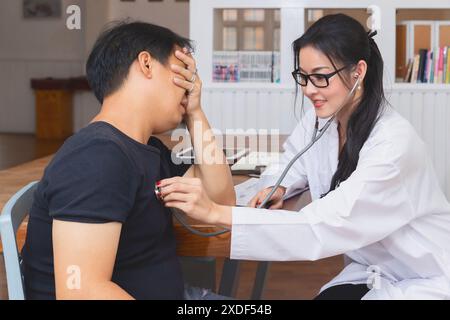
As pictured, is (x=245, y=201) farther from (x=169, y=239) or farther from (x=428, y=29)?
(x=428, y=29)

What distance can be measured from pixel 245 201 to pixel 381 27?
272 cm

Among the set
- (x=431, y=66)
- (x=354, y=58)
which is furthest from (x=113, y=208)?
(x=431, y=66)

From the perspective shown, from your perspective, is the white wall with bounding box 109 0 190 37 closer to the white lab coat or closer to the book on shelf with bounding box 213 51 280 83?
the book on shelf with bounding box 213 51 280 83

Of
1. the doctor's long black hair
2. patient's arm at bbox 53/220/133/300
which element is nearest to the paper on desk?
the doctor's long black hair

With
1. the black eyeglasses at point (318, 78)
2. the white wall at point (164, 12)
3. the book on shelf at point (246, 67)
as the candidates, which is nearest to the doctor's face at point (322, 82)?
the black eyeglasses at point (318, 78)

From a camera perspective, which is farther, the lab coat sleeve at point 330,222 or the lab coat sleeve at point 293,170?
the lab coat sleeve at point 293,170

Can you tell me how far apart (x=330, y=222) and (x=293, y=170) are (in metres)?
0.64

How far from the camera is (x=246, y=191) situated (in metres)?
1.87

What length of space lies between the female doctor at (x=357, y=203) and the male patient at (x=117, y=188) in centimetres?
8

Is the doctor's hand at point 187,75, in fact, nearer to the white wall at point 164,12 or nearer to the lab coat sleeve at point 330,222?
the lab coat sleeve at point 330,222

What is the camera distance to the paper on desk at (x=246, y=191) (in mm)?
1732

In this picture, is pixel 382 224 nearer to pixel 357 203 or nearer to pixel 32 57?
pixel 357 203

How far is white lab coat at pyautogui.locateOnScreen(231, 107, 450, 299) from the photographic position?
1.26 m

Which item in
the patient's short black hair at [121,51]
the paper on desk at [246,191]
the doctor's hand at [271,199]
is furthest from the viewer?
the paper on desk at [246,191]
